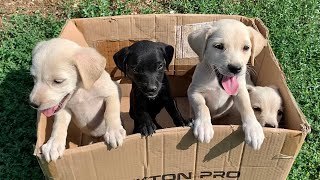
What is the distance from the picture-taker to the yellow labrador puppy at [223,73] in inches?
124

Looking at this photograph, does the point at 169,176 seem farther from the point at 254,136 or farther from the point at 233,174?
the point at 254,136

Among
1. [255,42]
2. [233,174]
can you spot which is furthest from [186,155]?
[255,42]

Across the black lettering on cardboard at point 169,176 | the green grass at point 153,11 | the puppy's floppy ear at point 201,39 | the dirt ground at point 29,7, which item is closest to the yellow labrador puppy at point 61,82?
the black lettering on cardboard at point 169,176

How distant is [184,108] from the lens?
191 inches

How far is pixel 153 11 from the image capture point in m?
5.70

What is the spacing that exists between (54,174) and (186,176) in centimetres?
102

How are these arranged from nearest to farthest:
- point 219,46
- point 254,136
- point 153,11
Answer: point 254,136 → point 219,46 → point 153,11

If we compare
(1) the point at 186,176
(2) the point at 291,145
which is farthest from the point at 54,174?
(2) the point at 291,145

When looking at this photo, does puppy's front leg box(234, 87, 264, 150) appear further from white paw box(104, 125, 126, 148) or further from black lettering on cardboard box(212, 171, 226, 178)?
white paw box(104, 125, 126, 148)

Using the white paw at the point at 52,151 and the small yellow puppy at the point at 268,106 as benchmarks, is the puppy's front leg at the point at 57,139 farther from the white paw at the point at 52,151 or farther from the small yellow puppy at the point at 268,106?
the small yellow puppy at the point at 268,106

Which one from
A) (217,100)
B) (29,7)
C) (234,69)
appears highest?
(234,69)

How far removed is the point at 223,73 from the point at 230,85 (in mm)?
264

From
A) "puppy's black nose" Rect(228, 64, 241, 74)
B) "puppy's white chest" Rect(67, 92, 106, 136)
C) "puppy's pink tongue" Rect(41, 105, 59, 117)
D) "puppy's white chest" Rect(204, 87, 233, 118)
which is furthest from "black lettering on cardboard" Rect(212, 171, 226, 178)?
"puppy's pink tongue" Rect(41, 105, 59, 117)

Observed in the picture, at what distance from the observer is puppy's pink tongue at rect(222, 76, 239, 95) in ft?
11.6
